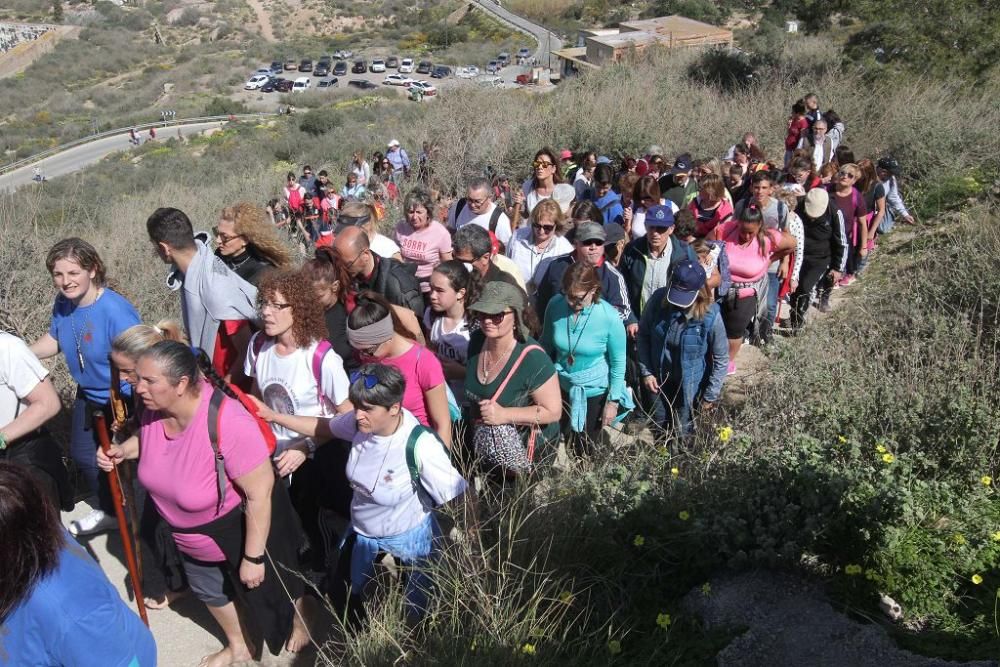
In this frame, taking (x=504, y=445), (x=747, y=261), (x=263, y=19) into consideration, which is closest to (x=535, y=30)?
(x=263, y=19)

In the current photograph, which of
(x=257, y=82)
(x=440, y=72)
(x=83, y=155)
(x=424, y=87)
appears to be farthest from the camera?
(x=257, y=82)

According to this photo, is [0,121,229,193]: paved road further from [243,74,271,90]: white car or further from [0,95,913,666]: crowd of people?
[0,95,913,666]: crowd of people

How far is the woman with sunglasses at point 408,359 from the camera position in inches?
142

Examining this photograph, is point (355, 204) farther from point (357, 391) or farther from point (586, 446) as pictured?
point (357, 391)

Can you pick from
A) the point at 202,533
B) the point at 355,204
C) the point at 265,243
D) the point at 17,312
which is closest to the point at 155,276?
the point at 17,312

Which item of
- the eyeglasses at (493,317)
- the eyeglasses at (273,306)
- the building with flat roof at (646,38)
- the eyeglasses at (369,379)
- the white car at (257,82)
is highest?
the eyeglasses at (273,306)

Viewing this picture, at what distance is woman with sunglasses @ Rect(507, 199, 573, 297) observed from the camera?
552 centimetres

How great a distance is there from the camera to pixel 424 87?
48.4 m

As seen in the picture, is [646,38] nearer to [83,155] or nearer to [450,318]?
[83,155]

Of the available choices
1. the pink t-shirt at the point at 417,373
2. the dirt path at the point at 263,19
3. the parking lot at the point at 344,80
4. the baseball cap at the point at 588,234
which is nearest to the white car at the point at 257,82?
the parking lot at the point at 344,80

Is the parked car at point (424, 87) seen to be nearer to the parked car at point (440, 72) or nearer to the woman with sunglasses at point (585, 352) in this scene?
the parked car at point (440, 72)

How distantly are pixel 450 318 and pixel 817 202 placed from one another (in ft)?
12.8

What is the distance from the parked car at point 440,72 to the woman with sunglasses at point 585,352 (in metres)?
52.5

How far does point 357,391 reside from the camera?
2988mm
